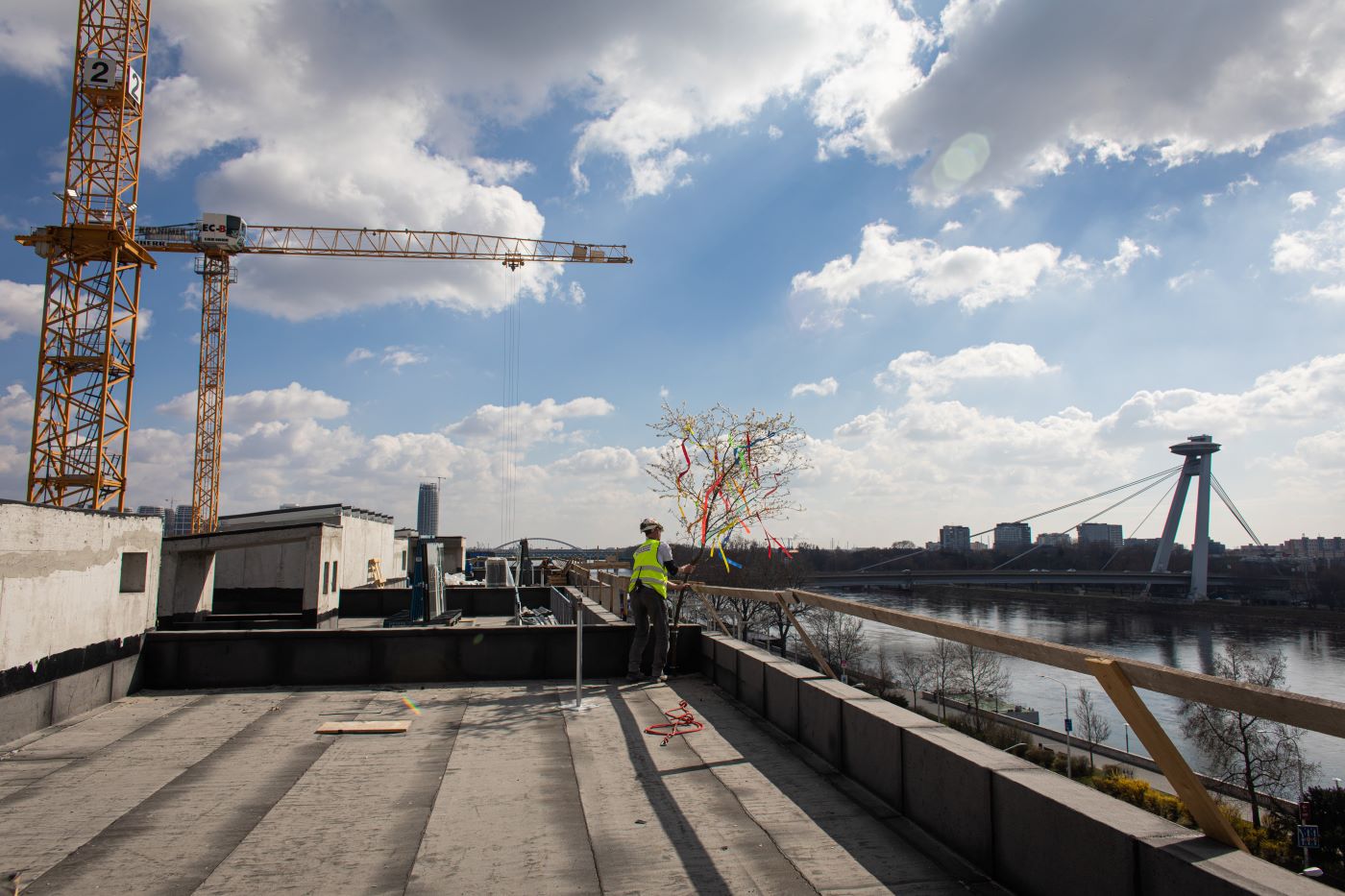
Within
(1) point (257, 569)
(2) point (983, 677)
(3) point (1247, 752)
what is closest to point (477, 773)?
(1) point (257, 569)

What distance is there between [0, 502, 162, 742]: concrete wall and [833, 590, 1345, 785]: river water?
41865 mm

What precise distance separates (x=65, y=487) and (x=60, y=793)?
43.2m

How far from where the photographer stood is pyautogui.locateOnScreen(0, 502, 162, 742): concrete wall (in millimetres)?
6367

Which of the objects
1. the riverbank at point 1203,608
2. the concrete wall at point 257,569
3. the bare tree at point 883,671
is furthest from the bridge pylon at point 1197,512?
the concrete wall at point 257,569

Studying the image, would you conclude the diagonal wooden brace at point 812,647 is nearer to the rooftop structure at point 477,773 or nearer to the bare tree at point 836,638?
the rooftop structure at point 477,773

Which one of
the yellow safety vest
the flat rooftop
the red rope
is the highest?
the yellow safety vest

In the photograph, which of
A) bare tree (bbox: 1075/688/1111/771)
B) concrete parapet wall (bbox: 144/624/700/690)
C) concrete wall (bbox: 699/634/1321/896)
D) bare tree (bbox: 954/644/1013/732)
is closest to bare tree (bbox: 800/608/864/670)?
bare tree (bbox: 954/644/1013/732)

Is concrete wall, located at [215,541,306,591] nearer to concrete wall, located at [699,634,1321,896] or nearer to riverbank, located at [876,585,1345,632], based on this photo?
concrete wall, located at [699,634,1321,896]

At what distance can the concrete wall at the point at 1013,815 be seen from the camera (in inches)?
104

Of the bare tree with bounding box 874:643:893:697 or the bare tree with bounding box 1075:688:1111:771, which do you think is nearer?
the bare tree with bounding box 1075:688:1111:771

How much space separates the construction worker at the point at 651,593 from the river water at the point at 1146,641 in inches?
1520

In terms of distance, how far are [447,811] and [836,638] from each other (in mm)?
63927

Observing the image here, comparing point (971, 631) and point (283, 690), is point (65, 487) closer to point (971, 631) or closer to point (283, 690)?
point (283, 690)

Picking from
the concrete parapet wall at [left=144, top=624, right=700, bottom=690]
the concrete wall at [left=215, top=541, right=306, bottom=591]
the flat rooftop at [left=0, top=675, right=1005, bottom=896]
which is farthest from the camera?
the concrete wall at [left=215, top=541, right=306, bottom=591]
